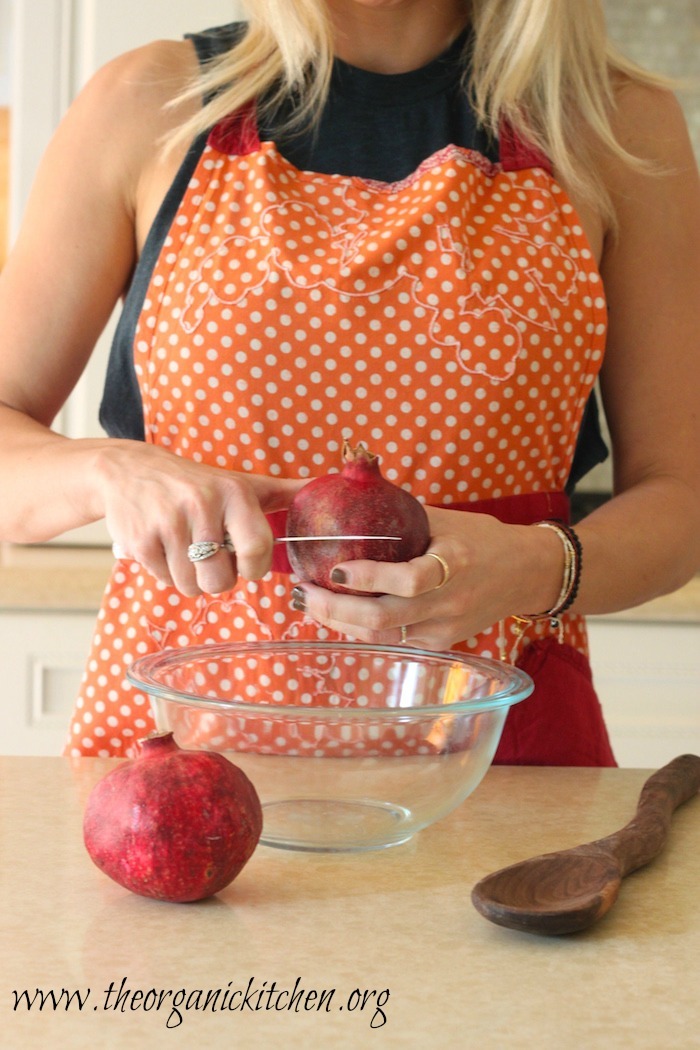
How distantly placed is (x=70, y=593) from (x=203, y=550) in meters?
1.11

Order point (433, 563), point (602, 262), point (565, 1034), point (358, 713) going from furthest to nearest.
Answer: point (602, 262) → point (433, 563) → point (358, 713) → point (565, 1034)

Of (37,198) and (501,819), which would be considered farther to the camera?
(37,198)

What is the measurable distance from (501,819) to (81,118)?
0.74 metres

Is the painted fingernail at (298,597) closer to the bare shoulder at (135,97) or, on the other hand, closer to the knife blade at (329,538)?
the knife blade at (329,538)

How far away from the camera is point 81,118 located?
1.14 meters

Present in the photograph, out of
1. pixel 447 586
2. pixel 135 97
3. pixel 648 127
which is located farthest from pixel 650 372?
pixel 135 97

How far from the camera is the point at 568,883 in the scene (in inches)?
26.3

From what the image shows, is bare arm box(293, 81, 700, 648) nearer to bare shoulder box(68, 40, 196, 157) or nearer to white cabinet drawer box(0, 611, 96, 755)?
bare shoulder box(68, 40, 196, 157)

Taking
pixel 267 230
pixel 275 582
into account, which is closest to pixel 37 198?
pixel 267 230

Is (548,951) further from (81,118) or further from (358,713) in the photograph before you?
(81,118)

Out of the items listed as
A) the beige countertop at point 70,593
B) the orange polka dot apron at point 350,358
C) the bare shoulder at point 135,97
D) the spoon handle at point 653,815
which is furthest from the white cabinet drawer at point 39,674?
the spoon handle at point 653,815

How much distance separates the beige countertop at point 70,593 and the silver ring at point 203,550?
3.54 ft

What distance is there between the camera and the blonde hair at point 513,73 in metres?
1.14

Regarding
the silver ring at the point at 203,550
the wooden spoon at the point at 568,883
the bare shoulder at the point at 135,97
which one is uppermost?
the bare shoulder at the point at 135,97
